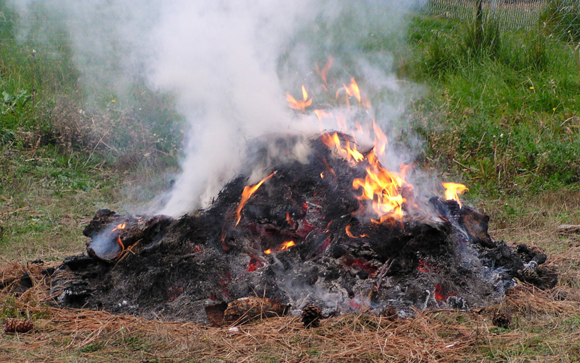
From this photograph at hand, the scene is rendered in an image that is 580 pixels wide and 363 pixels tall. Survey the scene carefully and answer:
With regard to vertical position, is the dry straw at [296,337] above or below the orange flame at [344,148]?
below

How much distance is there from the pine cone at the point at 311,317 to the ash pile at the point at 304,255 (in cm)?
18

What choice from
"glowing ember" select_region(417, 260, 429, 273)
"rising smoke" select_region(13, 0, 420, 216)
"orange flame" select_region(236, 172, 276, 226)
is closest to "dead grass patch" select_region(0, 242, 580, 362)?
"glowing ember" select_region(417, 260, 429, 273)

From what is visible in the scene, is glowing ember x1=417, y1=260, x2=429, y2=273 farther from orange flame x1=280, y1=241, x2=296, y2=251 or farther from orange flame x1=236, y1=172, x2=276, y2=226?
orange flame x1=236, y1=172, x2=276, y2=226

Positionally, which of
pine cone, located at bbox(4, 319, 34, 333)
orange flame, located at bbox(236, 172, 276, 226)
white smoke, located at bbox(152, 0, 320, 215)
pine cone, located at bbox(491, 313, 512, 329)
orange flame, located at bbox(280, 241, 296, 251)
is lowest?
pine cone, located at bbox(491, 313, 512, 329)

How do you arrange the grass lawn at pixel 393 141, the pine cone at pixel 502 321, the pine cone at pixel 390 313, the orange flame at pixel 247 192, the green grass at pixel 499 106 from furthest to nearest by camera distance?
the green grass at pixel 499 106, the orange flame at pixel 247 192, the pine cone at pixel 390 313, the pine cone at pixel 502 321, the grass lawn at pixel 393 141

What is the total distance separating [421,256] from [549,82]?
215 inches

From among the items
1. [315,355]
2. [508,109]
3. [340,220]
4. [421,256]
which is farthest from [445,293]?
[508,109]

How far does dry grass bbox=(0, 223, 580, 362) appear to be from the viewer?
2906 millimetres

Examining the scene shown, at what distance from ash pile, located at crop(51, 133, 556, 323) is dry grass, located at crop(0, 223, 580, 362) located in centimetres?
18

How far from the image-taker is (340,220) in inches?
158

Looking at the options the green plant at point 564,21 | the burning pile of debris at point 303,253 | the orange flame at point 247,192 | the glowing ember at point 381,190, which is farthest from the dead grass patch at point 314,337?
the green plant at point 564,21

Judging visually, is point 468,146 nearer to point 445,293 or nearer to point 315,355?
point 445,293

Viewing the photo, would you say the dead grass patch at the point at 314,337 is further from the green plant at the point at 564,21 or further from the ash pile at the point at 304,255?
the green plant at the point at 564,21

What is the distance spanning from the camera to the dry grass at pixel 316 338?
9.53 ft
